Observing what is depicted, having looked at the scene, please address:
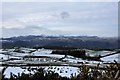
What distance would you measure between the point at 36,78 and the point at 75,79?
5.68 ft

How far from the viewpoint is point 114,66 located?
784 cm

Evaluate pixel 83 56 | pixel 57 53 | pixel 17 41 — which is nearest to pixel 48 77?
pixel 83 56

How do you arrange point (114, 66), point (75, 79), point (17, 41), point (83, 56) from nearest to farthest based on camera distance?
point (114, 66), point (75, 79), point (83, 56), point (17, 41)

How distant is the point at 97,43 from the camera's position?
6431 cm

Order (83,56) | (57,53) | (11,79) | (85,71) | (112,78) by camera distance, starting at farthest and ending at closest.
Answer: (57,53)
(83,56)
(11,79)
(85,71)
(112,78)

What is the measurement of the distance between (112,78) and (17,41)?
5695cm

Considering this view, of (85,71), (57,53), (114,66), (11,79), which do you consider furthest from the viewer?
(57,53)

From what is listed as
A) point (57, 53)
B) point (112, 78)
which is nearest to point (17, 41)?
point (57, 53)

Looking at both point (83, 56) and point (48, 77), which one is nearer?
point (48, 77)

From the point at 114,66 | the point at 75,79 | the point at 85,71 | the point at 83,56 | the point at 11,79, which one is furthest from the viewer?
the point at 83,56

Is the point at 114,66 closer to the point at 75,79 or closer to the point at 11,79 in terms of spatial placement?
the point at 75,79

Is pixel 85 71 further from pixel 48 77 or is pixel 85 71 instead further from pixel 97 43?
pixel 97 43

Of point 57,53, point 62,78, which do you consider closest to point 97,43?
point 57,53

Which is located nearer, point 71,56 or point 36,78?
point 36,78
